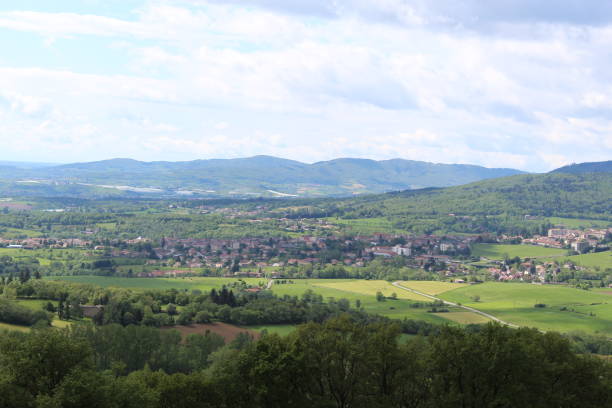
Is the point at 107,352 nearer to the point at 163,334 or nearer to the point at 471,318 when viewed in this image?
the point at 163,334

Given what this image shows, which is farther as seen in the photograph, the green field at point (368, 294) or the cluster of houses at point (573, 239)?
the cluster of houses at point (573, 239)

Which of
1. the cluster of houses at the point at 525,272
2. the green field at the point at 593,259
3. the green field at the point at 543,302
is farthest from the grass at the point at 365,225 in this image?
the green field at the point at 543,302

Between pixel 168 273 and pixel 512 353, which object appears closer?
pixel 512 353

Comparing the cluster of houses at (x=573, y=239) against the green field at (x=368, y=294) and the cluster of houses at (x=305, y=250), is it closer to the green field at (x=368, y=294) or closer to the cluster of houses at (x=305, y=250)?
the cluster of houses at (x=305, y=250)

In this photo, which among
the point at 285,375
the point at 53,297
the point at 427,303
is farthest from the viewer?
the point at 427,303

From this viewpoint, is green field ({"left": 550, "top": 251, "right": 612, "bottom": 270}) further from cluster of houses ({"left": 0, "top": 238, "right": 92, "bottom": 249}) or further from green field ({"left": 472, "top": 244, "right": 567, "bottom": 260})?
cluster of houses ({"left": 0, "top": 238, "right": 92, "bottom": 249})

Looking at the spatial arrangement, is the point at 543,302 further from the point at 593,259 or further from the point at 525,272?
the point at 593,259

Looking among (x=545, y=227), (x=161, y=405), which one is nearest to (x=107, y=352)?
(x=161, y=405)
